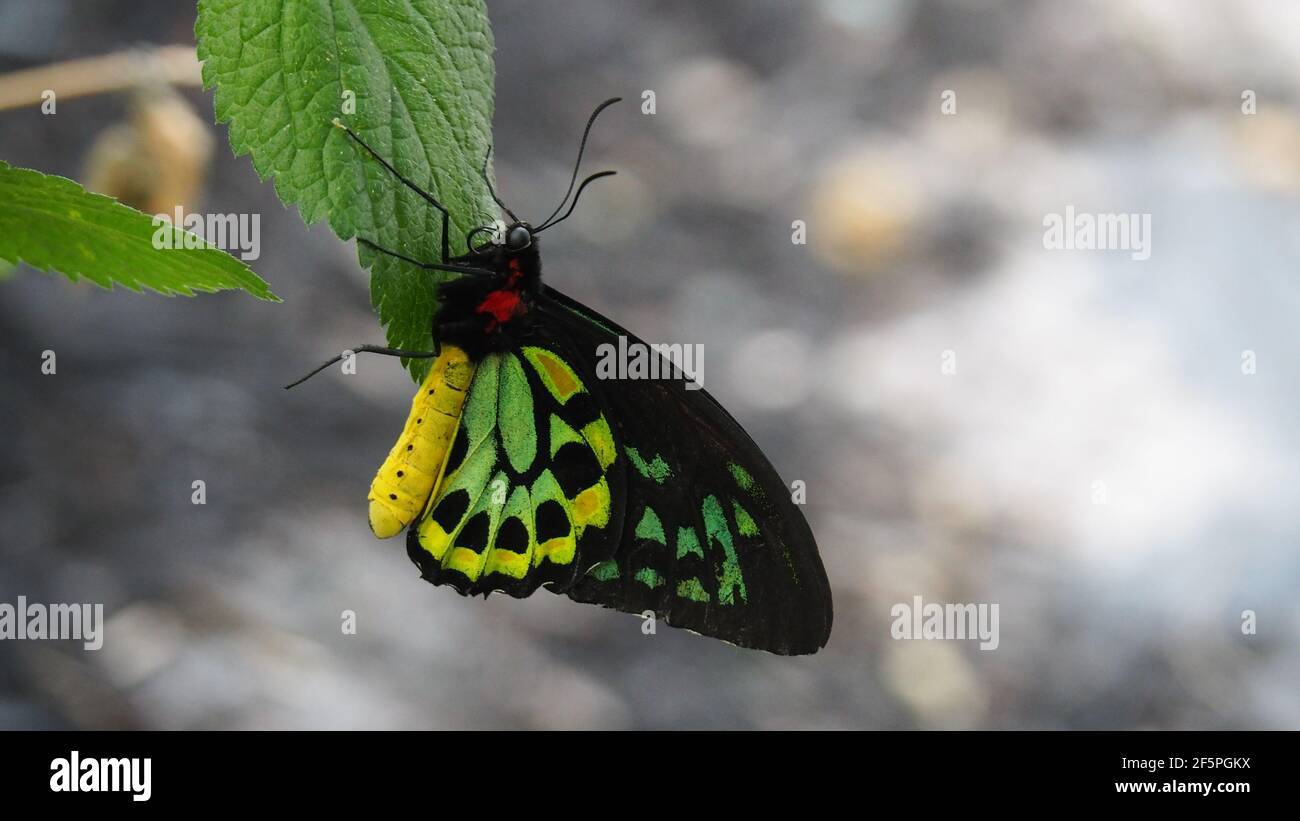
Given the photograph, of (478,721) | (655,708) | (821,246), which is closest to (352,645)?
(478,721)

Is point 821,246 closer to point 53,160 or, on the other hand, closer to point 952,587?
point 952,587

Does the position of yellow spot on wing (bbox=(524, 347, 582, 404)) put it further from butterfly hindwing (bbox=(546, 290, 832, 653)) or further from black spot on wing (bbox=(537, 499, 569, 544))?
black spot on wing (bbox=(537, 499, 569, 544))

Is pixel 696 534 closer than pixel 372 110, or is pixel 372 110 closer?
pixel 372 110

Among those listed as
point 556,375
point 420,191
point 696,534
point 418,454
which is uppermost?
point 420,191

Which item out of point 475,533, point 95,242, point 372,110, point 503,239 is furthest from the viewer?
point 475,533

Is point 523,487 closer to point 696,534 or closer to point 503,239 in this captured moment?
point 696,534

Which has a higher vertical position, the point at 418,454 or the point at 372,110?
the point at 372,110

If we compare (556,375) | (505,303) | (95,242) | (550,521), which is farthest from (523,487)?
(95,242)
